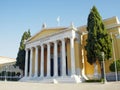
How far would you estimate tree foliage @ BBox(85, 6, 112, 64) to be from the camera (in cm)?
2633

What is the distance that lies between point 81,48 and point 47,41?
7.72m

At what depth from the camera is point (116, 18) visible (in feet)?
99.5

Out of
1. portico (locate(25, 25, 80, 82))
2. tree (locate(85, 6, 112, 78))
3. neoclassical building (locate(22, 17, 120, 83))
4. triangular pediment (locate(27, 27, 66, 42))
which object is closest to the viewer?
tree (locate(85, 6, 112, 78))

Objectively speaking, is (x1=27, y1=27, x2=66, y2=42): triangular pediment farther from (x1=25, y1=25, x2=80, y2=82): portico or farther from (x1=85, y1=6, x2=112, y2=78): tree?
(x1=85, y1=6, x2=112, y2=78): tree

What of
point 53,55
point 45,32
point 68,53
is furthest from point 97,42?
point 45,32

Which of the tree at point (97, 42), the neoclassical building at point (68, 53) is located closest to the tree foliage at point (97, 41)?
the tree at point (97, 42)

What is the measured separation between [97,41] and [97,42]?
0.56ft

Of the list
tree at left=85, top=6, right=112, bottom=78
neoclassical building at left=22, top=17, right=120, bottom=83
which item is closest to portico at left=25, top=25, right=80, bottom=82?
neoclassical building at left=22, top=17, right=120, bottom=83

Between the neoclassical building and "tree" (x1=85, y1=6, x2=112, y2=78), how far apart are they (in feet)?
5.36

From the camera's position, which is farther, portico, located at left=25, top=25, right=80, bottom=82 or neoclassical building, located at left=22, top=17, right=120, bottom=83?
portico, located at left=25, top=25, right=80, bottom=82

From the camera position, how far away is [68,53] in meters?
33.6

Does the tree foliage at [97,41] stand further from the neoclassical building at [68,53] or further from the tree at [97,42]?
the neoclassical building at [68,53]

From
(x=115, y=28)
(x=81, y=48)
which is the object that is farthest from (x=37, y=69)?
(x=115, y=28)

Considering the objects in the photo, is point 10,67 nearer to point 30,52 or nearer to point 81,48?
point 30,52
